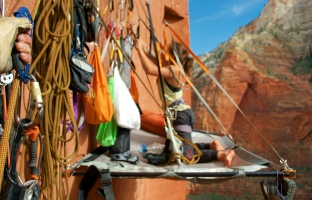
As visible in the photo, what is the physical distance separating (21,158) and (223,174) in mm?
1659

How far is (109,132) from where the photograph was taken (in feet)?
11.6

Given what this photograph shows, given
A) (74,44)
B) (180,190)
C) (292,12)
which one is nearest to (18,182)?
(74,44)

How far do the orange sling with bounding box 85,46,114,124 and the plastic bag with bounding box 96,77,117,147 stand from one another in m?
0.23

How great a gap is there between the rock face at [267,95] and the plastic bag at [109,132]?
1605 centimetres

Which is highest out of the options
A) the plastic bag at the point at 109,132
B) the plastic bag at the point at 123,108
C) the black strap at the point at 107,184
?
the plastic bag at the point at 123,108

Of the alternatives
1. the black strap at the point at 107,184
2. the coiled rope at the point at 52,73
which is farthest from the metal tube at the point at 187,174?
the coiled rope at the point at 52,73

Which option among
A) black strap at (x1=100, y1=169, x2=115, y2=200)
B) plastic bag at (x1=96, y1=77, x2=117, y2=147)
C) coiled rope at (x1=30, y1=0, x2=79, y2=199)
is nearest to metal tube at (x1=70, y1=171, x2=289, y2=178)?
black strap at (x1=100, y1=169, x2=115, y2=200)

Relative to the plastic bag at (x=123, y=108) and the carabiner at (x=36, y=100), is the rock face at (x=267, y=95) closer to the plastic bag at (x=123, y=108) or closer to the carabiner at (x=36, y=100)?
the plastic bag at (x=123, y=108)

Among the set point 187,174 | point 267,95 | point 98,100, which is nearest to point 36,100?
point 98,100

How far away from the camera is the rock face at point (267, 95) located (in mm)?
19531

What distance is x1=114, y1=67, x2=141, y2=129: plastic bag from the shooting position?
340cm

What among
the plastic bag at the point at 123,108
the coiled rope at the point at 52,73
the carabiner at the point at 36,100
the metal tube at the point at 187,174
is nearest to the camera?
the carabiner at the point at 36,100

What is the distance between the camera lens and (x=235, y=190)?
1895 centimetres

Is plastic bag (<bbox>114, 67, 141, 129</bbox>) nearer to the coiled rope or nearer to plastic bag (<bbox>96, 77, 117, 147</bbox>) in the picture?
plastic bag (<bbox>96, 77, 117, 147</bbox>)
